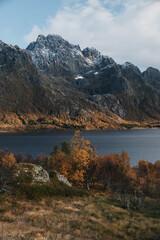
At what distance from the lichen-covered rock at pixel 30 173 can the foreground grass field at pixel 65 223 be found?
14.5ft

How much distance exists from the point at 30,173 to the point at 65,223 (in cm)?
1341

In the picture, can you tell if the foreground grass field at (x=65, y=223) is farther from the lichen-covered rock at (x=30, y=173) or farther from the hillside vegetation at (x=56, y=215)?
the lichen-covered rock at (x=30, y=173)

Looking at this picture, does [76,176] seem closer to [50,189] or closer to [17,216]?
[50,189]

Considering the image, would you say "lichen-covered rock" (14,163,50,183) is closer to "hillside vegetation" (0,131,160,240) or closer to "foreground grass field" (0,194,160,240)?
"hillside vegetation" (0,131,160,240)

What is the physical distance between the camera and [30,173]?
98.7 feet

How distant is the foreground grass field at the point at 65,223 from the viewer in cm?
1573

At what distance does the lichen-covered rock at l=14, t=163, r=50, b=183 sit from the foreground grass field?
4.43m

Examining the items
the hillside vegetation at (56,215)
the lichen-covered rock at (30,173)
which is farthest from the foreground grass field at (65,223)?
the lichen-covered rock at (30,173)

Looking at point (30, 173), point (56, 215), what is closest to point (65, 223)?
Result: point (56, 215)

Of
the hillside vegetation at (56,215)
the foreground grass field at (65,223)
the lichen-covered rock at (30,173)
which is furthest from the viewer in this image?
the lichen-covered rock at (30,173)

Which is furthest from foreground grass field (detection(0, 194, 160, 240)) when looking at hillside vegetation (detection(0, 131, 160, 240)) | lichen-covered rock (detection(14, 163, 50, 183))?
lichen-covered rock (detection(14, 163, 50, 183))

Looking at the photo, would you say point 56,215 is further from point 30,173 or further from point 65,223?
point 30,173

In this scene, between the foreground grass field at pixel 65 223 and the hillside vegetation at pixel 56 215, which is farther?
the hillside vegetation at pixel 56 215

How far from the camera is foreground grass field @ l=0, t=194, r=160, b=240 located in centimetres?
1573
